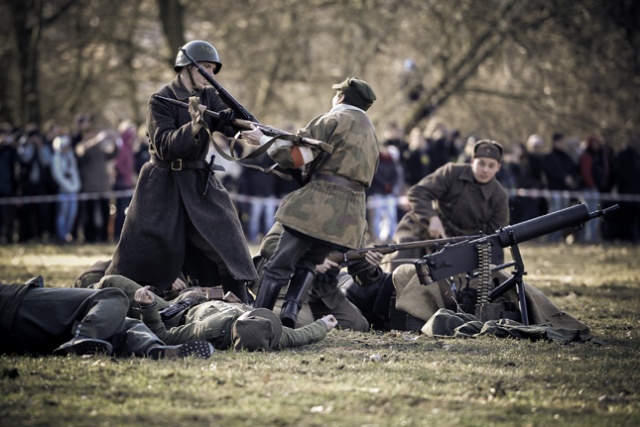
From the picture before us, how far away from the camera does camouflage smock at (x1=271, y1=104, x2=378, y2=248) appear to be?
8.55 m

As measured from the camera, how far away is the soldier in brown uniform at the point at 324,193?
28.0 feet

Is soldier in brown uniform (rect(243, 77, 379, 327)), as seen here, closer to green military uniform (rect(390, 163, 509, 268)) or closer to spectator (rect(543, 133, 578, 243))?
green military uniform (rect(390, 163, 509, 268))

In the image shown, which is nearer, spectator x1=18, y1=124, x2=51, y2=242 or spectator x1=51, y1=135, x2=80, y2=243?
spectator x1=51, y1=135, x2=80, y2=243

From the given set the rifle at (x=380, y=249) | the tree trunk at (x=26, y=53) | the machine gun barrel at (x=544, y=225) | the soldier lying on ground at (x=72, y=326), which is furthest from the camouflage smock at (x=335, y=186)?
the tree trunk at (x=26, y=53)

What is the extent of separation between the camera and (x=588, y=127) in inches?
1045

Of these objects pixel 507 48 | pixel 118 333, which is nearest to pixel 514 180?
pixel 507 48

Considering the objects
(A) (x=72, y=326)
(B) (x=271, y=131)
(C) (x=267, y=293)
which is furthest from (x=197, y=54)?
(A) (x=72, y=326)

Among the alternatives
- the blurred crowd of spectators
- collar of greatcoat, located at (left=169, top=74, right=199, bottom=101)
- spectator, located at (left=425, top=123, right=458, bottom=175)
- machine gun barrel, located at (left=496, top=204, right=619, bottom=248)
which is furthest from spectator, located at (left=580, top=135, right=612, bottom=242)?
collar of greatcoat, located at (left=169, top=74, right=199, bottom=101)

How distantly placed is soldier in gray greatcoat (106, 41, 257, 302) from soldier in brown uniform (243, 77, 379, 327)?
1.55 ft

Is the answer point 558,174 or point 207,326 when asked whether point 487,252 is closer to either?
point 207,326

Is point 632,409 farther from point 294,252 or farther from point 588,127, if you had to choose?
point 588,127

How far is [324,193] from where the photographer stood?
28.2ft

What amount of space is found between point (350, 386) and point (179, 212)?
3058mm

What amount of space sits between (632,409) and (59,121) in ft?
77.2
